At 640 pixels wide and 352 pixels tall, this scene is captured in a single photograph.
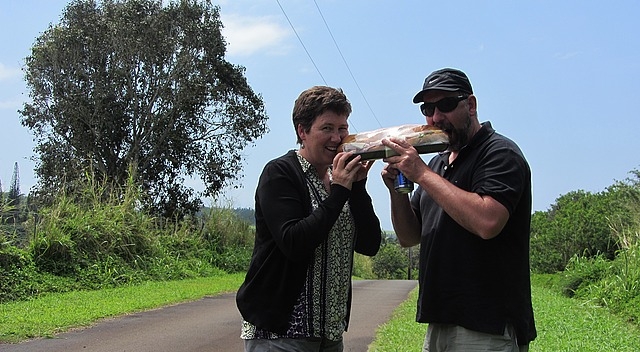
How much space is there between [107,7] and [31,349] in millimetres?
19982

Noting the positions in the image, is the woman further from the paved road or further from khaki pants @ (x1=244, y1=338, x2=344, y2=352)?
the paved road

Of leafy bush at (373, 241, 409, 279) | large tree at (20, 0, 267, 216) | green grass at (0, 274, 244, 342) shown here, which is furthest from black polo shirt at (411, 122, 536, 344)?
leafy bush at (373, 241, 409, 279)

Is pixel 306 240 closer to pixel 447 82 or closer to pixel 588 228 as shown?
pixel 447 82

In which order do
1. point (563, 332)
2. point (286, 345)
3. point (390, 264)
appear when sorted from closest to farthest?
point (286, 345) < point (563, 332) < point (390, 264)

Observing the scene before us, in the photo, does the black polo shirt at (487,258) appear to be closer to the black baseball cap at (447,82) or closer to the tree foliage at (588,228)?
the black baseball cap at (447,82)

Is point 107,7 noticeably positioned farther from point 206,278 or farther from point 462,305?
point 462,305

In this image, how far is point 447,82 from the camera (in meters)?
2.85

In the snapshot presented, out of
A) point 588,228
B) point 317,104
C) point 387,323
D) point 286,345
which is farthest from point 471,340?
point 588,228

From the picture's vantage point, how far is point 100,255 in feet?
49.0

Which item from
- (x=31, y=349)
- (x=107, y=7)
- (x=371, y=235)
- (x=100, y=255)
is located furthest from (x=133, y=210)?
(x=371, y=235)

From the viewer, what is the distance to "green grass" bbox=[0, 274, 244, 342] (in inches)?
350

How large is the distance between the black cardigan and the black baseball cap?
0.52m

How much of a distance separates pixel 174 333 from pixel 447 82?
7254mm

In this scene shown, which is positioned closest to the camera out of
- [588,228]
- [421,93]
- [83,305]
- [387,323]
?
[421,93]
